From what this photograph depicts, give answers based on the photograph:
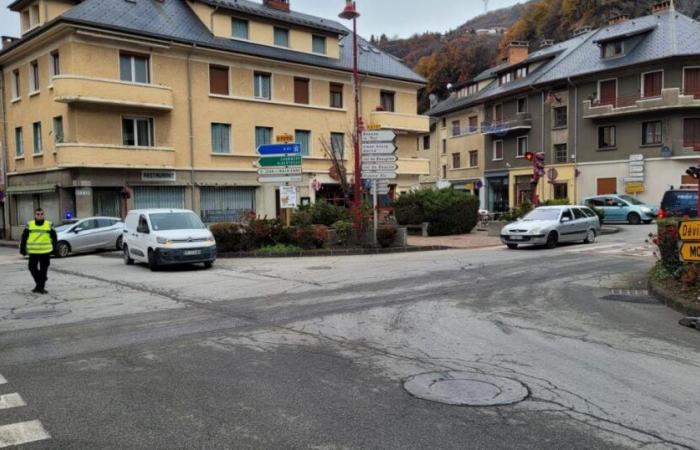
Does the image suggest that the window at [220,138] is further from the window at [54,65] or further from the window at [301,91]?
the window at [54,65]

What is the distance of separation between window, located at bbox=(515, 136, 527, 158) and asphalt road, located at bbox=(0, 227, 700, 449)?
3646 centimetres

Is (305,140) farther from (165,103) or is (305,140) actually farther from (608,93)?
(608,93)

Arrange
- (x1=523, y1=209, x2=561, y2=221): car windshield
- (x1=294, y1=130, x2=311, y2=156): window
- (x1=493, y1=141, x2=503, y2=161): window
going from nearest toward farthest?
(x1=523, y1=209, x2=561, y2=221): car windshield → (x1=294, y1=130, x2=311, y2=156): window → (x1=493, y1=141, x2=503, y2=161): window

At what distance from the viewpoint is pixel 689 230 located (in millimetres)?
9023

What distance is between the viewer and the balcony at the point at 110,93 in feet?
82.3

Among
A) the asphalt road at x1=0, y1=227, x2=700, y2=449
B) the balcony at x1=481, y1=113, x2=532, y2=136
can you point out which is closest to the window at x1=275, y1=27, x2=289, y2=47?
the balcony at x1=481, y1=113, x2=532, y2=136

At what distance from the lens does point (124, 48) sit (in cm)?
2727

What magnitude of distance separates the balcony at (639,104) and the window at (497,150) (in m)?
9.39

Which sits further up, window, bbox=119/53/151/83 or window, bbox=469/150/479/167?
window, bbox=119/53/151/83

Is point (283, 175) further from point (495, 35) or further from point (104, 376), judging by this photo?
point (495, 35)

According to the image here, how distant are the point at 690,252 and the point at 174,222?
12.5m

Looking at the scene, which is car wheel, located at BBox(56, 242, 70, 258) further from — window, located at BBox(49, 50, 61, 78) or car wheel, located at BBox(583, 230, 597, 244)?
car wheel, located at BBox(583, 230, 597, 244)

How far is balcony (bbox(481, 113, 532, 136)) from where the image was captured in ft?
152

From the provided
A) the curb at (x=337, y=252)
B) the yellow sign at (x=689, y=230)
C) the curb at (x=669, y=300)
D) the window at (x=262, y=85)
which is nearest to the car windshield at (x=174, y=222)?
the curb at (x=337, y=252)
